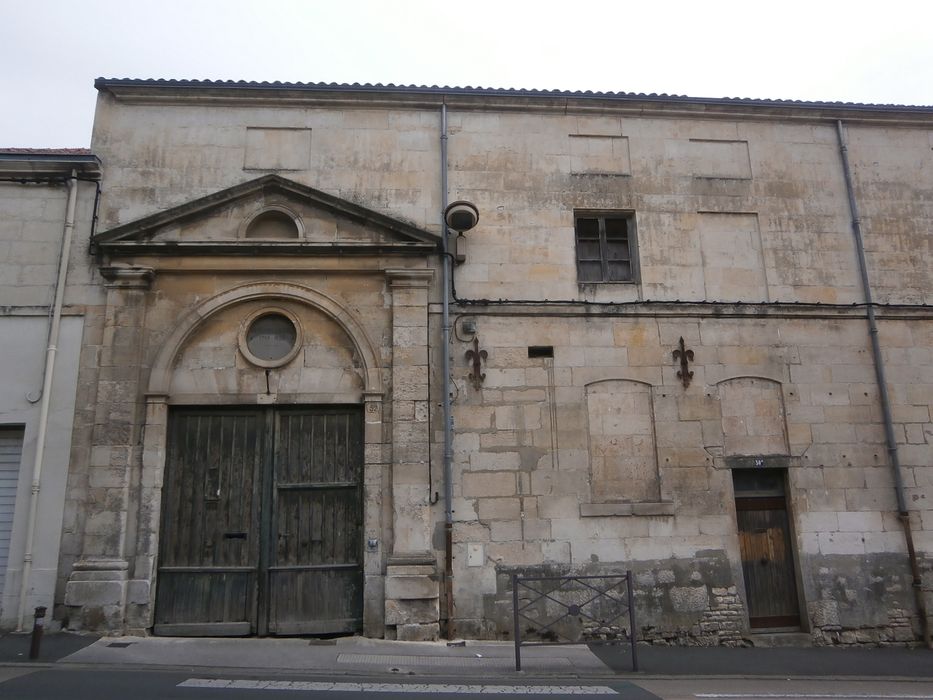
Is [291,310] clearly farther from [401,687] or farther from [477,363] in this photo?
[401,687]

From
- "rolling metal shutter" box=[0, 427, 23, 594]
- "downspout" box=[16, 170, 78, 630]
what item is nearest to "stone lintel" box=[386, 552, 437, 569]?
"downspout" box=[16, 170, 78, 630]

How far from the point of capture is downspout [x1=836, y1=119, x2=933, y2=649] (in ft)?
28.8

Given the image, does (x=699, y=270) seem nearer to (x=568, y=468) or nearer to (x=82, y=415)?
Answer: (x=568, y=468)

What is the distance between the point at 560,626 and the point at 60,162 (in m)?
8.70

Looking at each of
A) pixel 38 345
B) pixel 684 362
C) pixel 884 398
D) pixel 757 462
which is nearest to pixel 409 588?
pixel 684 362

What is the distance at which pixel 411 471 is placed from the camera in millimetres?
8398

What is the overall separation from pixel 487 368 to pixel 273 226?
3468mm

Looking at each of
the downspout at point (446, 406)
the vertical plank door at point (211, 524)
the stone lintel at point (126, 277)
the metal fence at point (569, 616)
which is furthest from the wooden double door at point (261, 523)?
the metal fence at point (569, 616)

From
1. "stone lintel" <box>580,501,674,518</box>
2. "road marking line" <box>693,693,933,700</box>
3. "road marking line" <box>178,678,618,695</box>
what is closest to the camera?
"road marking line" <box>178,678,618,695</box>

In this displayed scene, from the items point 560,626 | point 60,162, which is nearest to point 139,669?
point 560,626

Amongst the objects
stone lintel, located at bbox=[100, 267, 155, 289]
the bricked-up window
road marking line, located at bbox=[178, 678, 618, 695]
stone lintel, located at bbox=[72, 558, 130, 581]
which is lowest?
road marking line, located at bbox=[178, 678, 618, 695]

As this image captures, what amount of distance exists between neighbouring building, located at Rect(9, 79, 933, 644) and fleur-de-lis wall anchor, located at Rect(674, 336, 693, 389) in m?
0.05

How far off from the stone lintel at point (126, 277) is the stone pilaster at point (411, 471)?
3122 mm

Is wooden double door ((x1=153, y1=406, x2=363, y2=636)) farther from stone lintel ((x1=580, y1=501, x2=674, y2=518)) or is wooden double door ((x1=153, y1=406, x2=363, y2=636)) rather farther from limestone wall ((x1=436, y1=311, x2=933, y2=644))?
stone lintel ((x1=580, y1=501, x2=674, y2=518))
